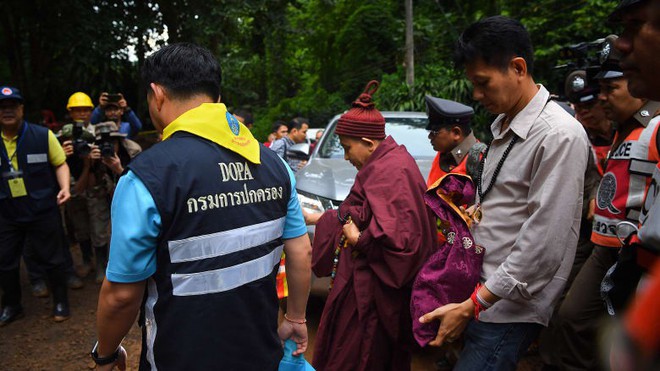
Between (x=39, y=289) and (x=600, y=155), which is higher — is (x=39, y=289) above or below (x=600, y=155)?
below

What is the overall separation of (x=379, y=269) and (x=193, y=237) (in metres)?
1.13

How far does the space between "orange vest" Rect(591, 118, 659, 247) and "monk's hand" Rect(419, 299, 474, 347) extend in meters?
1.06

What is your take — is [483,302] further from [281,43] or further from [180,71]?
[281,43]

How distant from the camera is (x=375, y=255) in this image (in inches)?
95.6

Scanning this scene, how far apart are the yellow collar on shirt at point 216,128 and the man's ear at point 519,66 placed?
1.02 meters

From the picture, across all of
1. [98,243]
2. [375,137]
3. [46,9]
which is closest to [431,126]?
[375,137]

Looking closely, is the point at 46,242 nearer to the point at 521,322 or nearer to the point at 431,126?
the point at 431,126

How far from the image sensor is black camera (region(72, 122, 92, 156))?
4.55 metres

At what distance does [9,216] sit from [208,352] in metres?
3.49

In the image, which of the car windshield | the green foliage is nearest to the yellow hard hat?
the car windshield

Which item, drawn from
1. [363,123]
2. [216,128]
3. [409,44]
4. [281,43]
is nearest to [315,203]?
[363,123]

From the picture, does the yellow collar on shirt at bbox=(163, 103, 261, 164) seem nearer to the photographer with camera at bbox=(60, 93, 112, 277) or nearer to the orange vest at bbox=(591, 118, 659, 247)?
the orange vest at bbox=(591, 118, 659, 247)

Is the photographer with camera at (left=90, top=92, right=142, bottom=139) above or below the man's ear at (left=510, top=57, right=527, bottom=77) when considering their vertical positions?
below

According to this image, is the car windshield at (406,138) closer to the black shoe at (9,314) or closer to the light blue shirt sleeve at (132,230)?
the black shoe at (9,314)
